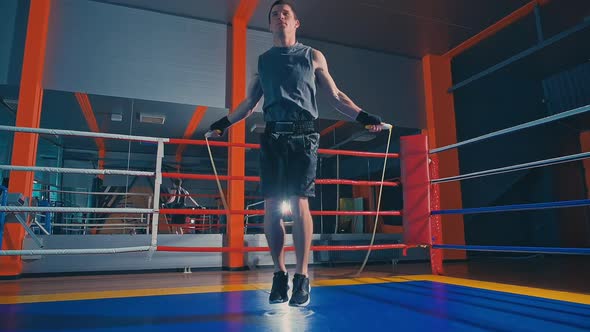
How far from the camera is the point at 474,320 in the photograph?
1.36m

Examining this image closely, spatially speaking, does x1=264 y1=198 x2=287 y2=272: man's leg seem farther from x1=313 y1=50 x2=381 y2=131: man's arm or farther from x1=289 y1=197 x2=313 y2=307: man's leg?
x1=313 y1=50 x2=381 y2=131: man's arm

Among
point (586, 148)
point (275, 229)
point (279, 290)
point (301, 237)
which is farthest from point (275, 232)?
point (586, 148)

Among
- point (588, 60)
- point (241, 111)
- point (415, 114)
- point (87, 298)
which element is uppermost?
point (588, 60)

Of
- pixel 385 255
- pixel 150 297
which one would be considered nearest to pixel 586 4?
pixel 385 255

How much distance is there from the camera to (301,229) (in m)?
1.53

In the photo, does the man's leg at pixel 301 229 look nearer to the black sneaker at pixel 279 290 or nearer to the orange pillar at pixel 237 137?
the black sneaker at pixel 279 290

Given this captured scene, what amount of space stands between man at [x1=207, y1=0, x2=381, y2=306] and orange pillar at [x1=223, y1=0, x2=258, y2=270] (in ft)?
8.11

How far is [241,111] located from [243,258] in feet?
8.34

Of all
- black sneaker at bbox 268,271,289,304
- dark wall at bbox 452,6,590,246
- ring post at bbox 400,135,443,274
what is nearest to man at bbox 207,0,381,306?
black sneaker at bbox 268,271,289,304

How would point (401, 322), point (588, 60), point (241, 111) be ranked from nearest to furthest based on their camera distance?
1. point (401, 322)
2. point (241, 111)
3. point (588, 60)

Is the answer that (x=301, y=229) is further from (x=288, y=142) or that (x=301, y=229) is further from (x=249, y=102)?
(x=249, y=102)

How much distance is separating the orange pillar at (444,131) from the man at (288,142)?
12.8 feet

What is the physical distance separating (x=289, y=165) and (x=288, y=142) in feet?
0.31

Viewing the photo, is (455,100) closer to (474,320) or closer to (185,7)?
(185,7)
